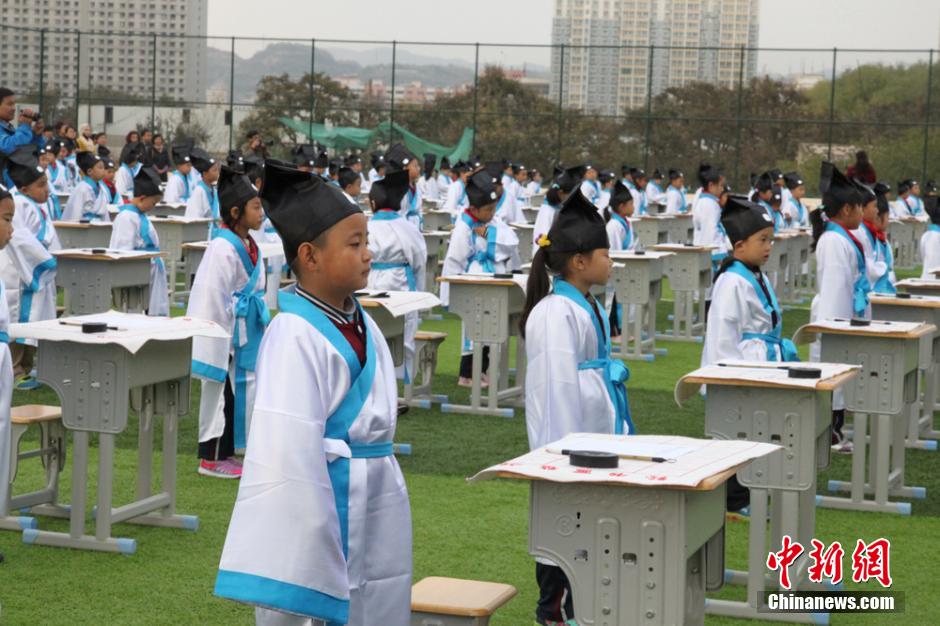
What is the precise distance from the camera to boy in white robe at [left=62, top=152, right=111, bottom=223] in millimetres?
17219

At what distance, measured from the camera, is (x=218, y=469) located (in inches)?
327

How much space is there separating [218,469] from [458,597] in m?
4.00

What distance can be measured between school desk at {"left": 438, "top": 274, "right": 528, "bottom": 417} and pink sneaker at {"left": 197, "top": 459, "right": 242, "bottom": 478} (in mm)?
2654

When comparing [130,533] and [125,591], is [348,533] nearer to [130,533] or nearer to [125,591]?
[125,591]

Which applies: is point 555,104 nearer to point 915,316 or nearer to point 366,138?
point 366,138

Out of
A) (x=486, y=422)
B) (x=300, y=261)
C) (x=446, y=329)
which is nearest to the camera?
(x=300, y=261)

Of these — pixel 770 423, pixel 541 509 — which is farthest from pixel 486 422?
pixel 541 509

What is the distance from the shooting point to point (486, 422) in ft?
34.0

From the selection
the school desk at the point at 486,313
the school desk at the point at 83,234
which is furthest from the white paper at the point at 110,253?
the school desk at the point at 83,234

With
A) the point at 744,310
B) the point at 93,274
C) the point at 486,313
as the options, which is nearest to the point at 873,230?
the point at 744,310

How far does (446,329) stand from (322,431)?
1231 cm

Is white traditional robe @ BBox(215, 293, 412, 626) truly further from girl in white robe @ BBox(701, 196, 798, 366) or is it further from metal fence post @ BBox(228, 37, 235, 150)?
metal fence post @ BBox(228, 37, 235, 150)

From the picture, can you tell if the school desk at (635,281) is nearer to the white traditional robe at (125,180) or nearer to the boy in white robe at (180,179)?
the boy in white robe at (180,179)

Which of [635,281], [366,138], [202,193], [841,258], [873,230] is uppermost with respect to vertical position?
[366,138]
